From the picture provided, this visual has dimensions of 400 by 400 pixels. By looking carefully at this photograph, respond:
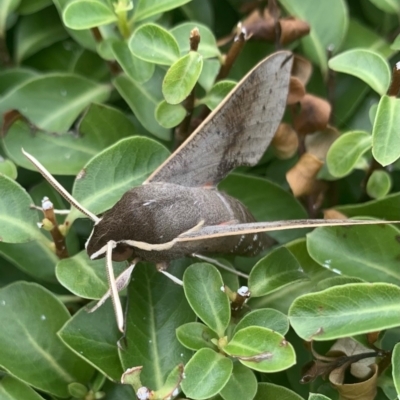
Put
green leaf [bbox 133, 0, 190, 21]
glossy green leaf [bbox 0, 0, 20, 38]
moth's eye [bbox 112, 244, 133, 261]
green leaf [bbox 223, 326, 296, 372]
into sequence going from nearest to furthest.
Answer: green leaf [bbox 223, 326, 296, 372], moth's eye [bbox 112, 244, 133, 261], green leaf [bbox 133, 0, 190, 21], glossy green leaf [bbox 0, 0, 20, 38]

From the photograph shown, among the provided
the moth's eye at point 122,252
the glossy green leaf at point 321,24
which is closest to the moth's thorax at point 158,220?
the moth's eye at point 122,252

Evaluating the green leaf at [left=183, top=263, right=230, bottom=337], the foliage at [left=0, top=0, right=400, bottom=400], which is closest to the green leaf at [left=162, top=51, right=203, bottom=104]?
the foliage at [left=0, top=0, right=400, bottom=400]

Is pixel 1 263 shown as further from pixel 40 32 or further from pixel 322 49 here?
pixel 322 49

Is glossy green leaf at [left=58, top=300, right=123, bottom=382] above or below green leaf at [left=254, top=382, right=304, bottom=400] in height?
above

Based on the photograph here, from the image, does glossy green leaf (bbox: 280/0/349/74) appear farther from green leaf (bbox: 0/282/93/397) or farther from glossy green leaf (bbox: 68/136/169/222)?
green leaf (bbox: 0/282/93/397)

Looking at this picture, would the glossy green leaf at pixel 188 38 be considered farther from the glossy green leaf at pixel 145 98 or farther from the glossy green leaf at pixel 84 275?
the glossy green leaf at pixel 84 275

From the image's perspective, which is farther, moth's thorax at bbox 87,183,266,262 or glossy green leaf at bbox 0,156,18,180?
glossy green leaf at bbox 0,156,18,180

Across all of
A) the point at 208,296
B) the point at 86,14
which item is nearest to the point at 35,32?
the point at 86,14

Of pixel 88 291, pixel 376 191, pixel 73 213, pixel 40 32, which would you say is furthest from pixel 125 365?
pixel 40 32
